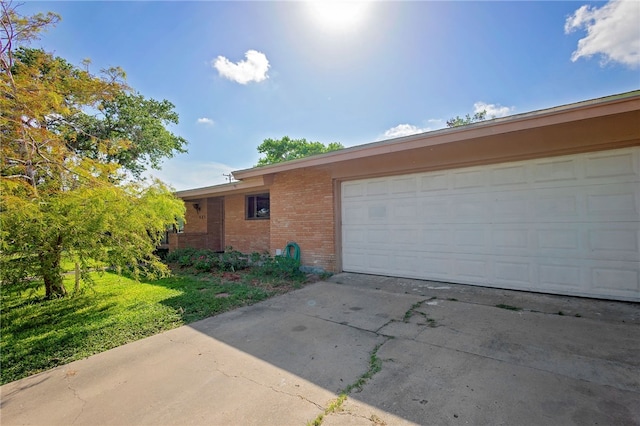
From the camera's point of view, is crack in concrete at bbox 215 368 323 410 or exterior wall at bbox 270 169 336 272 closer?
crack in concrete at bbox 215 368 323 410

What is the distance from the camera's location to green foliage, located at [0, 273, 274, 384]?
357 centimetres

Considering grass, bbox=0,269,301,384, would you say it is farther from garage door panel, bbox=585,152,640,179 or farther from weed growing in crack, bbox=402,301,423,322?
garage door panel, bbox=585,152,640,179

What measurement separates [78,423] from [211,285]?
461cm

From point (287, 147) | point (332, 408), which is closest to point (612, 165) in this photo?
point (332, 408)

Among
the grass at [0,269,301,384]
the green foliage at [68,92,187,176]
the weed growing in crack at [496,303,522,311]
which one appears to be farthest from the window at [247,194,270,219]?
the weed growing in crack at [496,303,522,311]

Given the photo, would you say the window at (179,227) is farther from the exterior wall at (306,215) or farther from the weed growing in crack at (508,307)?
the weed growing in crack at (508,307)

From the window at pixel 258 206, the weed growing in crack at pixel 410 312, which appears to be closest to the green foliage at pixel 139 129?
the window at pixel 258 206

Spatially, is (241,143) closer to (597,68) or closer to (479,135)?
(479,135)

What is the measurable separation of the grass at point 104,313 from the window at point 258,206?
358cm

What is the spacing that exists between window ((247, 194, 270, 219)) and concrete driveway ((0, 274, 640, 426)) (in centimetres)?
637

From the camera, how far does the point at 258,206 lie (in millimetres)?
10883

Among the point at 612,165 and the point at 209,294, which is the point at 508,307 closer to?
the point at 612,165

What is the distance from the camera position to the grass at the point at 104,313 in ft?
11.8

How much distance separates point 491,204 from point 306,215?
4.40 metres
